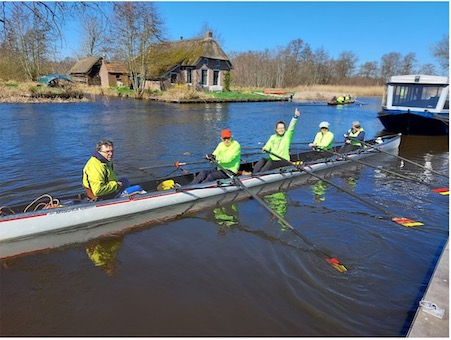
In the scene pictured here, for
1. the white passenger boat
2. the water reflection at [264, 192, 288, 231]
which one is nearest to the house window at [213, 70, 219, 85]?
the white passenger boat

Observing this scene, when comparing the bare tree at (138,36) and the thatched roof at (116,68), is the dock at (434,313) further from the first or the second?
the thatched roof at (116,68)

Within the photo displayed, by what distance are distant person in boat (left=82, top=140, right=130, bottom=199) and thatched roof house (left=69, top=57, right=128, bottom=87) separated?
41.4m

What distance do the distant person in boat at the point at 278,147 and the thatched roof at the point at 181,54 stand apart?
1263 inches

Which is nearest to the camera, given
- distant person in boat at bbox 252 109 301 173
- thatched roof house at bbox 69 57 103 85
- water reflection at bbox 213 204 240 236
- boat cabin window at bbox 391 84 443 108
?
water reflection at bbox 213 204 240 236

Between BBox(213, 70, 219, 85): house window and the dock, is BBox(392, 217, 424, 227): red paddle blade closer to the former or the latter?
the dock

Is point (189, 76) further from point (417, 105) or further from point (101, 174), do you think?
point (101, 174)

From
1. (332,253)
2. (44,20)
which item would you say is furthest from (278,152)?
(44,20)

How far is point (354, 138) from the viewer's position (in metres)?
11.5

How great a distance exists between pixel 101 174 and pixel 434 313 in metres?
5.26

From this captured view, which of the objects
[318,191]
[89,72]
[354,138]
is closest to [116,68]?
[89,72]

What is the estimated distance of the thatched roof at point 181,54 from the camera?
39.2 metres

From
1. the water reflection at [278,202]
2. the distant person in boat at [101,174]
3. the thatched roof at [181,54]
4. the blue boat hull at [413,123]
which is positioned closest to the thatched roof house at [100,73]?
the thatched roof at [181,54]

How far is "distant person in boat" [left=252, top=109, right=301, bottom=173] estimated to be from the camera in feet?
28.9

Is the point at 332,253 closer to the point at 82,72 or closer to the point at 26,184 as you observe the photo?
the point at 26,184
